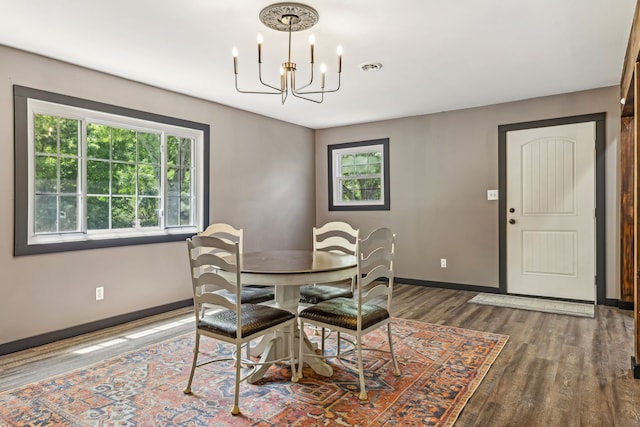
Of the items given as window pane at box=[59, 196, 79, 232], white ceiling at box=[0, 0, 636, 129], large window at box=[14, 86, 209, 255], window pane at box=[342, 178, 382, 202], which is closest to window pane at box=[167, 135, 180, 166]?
large window at box=[14, 86, 209, 255]

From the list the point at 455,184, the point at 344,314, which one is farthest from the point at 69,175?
the point at 455,184

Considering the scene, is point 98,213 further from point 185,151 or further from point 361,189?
point 361,189

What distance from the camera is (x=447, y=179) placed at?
17.3 feet

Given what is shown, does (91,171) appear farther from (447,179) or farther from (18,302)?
(447,179)

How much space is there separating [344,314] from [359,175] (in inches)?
155

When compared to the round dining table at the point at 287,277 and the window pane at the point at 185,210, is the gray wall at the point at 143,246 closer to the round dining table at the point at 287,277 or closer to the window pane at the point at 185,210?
the window pane at the point at 185,210

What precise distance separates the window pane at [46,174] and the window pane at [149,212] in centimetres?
82

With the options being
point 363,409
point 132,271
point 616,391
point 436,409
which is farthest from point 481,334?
point 132,271

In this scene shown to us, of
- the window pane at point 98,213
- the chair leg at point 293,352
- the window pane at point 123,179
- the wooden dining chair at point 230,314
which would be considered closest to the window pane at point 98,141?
the window pane at point 123,179

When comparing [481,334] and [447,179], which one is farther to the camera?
[447,179]

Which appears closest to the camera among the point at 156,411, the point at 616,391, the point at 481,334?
the point at 156,411

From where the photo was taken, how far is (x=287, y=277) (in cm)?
230

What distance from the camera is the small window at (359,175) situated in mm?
5844

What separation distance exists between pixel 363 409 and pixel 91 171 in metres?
3.11
